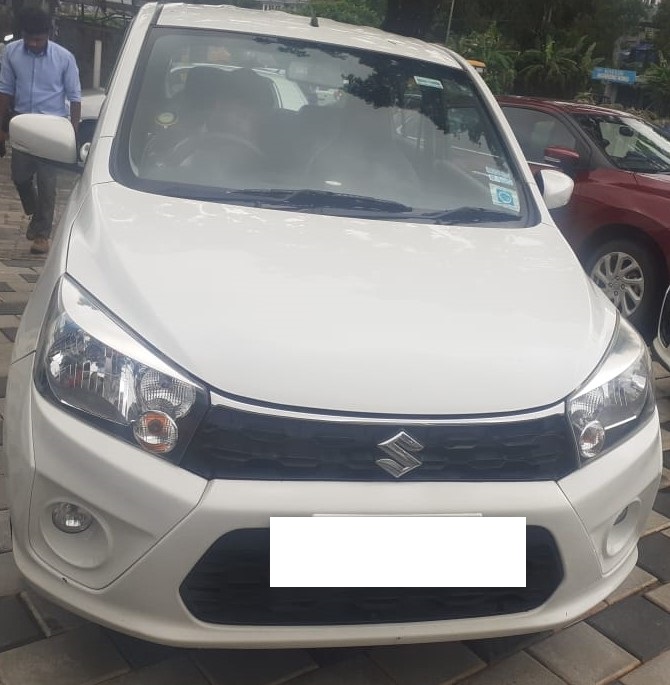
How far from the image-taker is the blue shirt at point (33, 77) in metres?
6.31

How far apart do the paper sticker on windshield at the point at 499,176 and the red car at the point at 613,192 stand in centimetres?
301

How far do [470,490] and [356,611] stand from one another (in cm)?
37

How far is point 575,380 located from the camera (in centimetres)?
216

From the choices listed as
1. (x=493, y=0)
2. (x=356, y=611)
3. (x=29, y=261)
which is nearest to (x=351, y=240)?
(x=356, y=611)

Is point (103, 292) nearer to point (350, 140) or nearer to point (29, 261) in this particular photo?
point (350, 140)

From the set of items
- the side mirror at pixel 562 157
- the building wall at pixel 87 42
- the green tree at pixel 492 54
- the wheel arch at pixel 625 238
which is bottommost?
the green tree at pixel 492 54

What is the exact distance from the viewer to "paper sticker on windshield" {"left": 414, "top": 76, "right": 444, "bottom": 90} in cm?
359

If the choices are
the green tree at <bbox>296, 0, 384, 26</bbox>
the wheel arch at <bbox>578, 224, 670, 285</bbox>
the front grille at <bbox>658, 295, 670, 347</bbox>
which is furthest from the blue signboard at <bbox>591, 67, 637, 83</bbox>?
the front grille at <bbox>658, 295, 670, 347</bbox>

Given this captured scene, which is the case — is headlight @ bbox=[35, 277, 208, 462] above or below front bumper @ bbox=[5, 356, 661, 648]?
above

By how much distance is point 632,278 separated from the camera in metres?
6.20

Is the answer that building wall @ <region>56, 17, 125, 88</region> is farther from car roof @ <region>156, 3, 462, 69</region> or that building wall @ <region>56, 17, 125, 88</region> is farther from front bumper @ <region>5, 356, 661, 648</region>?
front bumper @ <region>5, 356, 661, 648</region>

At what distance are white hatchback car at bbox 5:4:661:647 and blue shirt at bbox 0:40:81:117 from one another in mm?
4077

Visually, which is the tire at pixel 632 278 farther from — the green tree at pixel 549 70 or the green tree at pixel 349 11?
the green tree at pixel 349 11

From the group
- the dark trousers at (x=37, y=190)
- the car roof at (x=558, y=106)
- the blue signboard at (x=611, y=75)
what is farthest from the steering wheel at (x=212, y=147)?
the blue signboard at (x=611, y=75)
